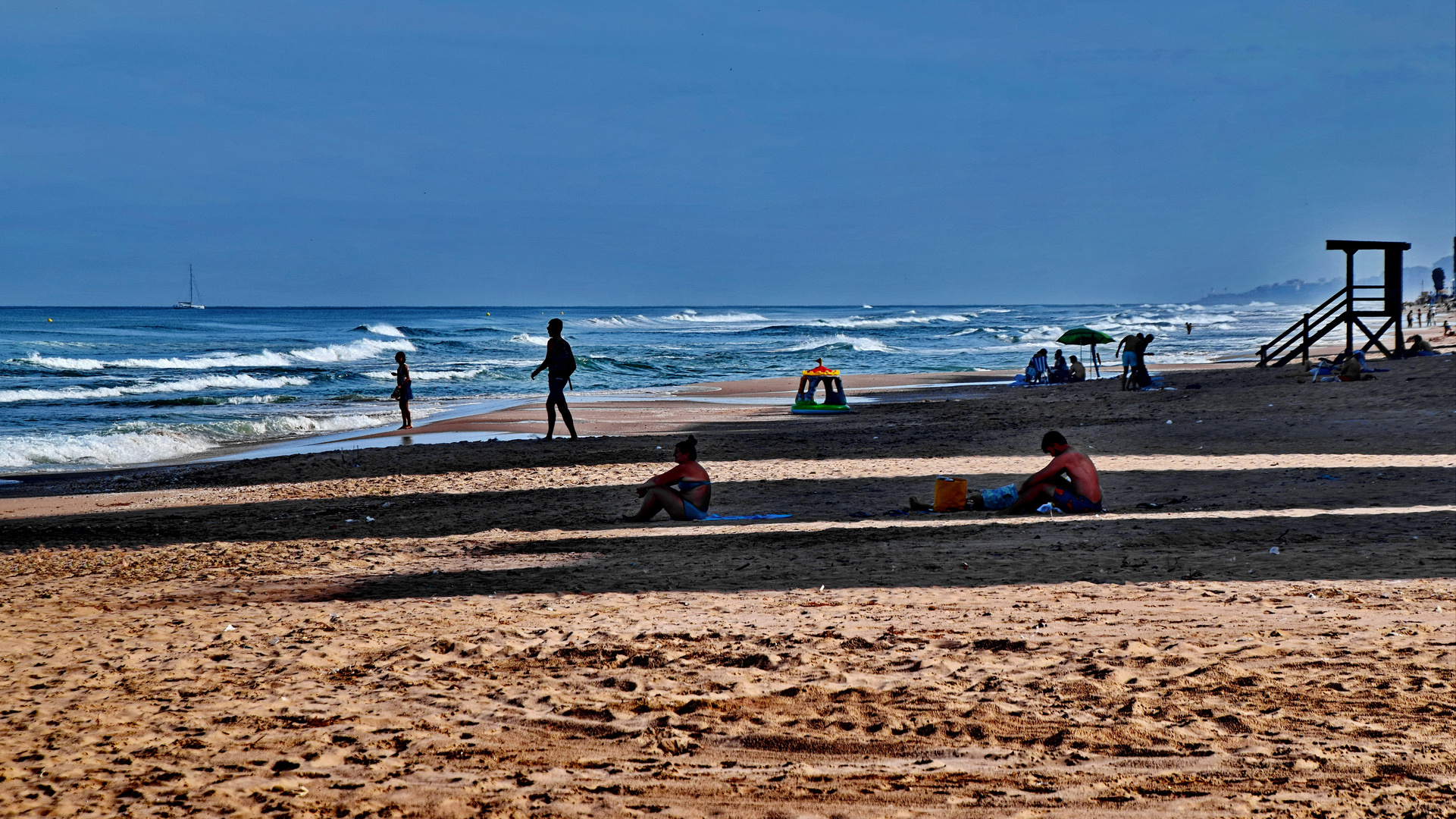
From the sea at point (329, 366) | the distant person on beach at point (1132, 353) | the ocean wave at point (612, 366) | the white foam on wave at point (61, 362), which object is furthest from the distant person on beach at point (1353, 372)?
the white foam on wave at point (61, 362)

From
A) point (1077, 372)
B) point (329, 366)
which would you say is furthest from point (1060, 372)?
point (329, 366)

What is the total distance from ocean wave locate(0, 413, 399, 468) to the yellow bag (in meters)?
12.5

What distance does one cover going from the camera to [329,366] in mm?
45281

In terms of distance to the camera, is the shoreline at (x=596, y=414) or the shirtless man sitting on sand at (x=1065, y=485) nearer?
the shirtless man sitting on sand at (x=1065, y=485)

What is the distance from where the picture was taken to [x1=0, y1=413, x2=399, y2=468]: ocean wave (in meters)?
16.4

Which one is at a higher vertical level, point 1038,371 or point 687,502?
point 1038,371

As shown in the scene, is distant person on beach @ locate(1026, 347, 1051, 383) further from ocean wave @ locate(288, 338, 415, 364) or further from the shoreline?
ocean wave @ locate(288, 338, 415, 364)

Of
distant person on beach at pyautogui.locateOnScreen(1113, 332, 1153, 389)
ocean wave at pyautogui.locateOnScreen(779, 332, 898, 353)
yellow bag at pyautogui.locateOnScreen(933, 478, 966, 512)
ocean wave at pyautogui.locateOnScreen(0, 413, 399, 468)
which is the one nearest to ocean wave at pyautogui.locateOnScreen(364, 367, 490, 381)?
ocean wave at pyautogui.locateOnScreen(0, 413, 399, 468)

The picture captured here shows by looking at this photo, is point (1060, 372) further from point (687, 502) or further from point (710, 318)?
point (710, 318)

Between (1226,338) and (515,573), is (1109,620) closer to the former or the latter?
(515,573)

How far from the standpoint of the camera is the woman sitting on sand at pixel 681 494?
9.35 metres

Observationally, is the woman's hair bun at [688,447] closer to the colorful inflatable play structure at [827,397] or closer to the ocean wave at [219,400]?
the colorful inflatable play structure at [827,397]

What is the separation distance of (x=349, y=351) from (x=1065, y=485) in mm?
48110

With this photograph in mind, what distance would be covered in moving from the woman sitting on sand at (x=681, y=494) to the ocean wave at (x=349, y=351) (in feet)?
139
